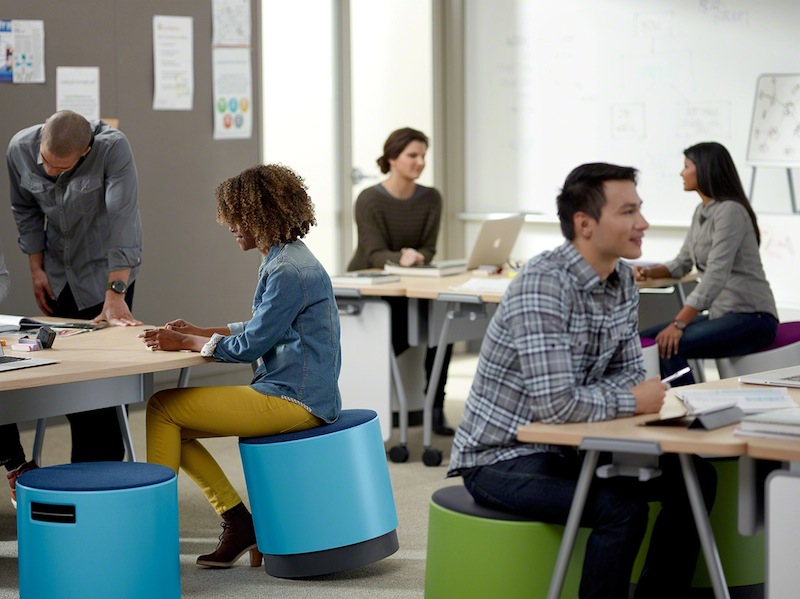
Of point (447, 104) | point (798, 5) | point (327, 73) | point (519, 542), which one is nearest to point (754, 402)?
point (519, 542)

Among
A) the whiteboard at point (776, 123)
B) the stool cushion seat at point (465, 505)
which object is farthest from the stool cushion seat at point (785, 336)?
the stool cushion seat at point (465, 505)

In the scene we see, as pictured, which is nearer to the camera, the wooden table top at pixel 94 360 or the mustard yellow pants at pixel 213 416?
the wooden table top at pixel 94 360

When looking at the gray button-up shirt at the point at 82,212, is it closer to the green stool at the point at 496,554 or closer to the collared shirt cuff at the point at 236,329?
the collared shirt cuff at the point at 236,329

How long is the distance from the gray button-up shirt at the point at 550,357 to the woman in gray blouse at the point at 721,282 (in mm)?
2244

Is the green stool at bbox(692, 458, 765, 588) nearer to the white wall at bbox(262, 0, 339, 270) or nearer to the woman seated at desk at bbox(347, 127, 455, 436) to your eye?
the woman seated at desk at bbox(347, 127, 455, 436)

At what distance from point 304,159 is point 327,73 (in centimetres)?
55

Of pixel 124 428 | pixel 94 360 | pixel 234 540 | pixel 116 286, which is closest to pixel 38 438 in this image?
pixel 124 428

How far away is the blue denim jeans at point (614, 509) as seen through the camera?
2721 mm

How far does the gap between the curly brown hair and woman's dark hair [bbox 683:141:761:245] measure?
218cm

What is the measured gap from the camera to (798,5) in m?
6.76

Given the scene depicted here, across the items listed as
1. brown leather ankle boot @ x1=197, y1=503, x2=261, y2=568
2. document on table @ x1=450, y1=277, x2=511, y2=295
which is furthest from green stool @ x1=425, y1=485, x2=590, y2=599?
document on table @ x1=450, y1=277, x2=511, y2=295

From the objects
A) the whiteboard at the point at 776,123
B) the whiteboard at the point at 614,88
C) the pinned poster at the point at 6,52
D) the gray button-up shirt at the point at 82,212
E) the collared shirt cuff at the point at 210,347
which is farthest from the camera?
the whiteboard at the point at 614,88

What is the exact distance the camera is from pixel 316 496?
3.60 metres

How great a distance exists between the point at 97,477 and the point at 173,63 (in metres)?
3.52
